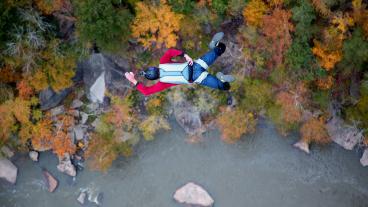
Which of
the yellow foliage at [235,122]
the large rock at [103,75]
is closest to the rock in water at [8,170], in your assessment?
the large rock at [103,75]

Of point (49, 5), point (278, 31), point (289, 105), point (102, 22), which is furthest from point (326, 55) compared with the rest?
point (49, 5)

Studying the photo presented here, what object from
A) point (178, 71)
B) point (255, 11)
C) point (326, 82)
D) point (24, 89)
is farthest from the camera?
point (24, 89)

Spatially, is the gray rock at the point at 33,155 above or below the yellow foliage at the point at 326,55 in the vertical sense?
below

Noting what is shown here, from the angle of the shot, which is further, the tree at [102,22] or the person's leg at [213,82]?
the person's leg at [213,82]

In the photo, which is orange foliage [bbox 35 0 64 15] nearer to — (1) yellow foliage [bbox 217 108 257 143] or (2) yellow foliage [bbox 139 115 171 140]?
(2) yellow foliage [bbox 139 115 171 140]

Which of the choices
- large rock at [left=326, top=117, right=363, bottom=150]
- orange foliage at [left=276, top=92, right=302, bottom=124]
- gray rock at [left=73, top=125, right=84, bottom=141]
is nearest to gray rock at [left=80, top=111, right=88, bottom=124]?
gray rock at [left=73, top=125, right=84, bottom=141]

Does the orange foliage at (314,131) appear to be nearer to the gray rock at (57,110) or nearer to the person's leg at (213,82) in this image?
the person's leg at (213,82)

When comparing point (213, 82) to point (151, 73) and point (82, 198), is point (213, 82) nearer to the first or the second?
point (151, 73)
